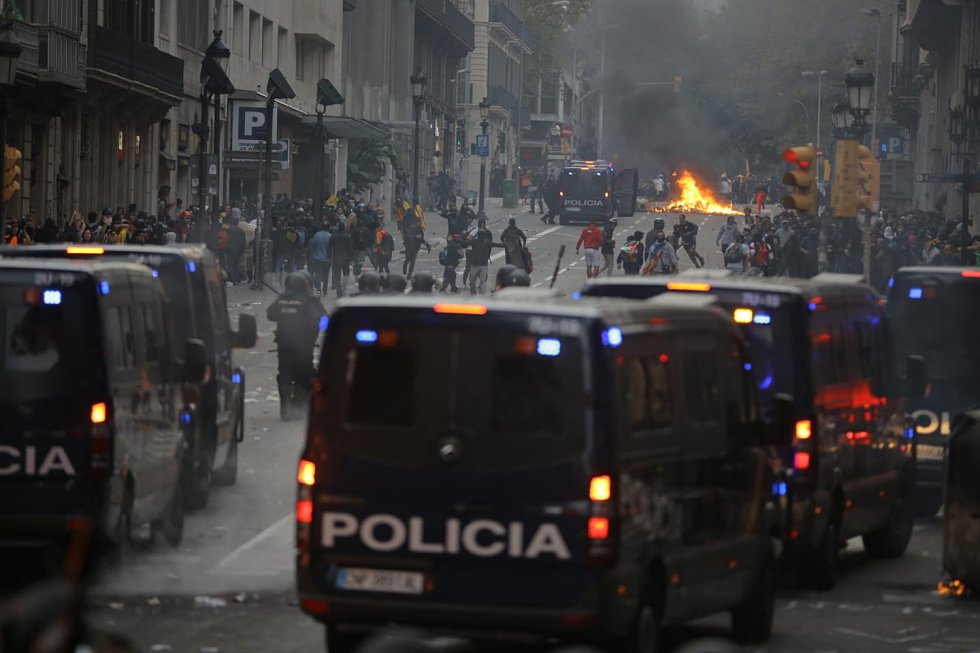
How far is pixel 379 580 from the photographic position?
884 centimetres

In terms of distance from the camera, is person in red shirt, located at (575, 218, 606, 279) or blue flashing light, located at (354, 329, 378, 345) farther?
person in red shirt, located at (575, 218, 606, 279)

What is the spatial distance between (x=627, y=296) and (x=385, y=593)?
3.89m

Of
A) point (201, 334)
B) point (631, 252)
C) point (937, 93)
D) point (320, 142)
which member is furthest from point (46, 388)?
point (937, 93)

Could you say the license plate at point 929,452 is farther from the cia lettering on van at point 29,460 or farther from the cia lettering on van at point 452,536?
the cia lettering on van at point 452,536

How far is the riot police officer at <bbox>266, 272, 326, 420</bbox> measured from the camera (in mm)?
21875

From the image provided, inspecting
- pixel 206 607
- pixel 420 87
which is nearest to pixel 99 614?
pixel 206 607

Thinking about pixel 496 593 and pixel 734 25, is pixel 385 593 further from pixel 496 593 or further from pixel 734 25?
pixel 734 25

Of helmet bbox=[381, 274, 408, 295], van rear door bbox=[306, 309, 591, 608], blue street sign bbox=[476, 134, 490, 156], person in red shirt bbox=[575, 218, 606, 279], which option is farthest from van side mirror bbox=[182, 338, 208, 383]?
blue street sign bbox=[476, 134, 490, 156]

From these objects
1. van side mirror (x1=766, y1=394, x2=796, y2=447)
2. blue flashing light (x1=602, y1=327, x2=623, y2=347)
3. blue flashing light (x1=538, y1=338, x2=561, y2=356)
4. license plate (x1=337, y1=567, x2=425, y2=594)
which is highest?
blue flashing light (x1=602, y1=327, x2=623, y2=347)

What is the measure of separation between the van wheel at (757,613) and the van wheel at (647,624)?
1.58 metres

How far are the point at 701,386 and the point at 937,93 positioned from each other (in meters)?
63.4

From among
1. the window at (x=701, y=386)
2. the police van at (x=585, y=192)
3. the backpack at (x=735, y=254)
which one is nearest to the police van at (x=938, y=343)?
the window at (x=701, y=386)

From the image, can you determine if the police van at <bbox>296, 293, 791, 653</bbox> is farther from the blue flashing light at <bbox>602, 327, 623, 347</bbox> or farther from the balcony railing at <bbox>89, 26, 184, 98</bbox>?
the balcony railing at <bbox>89, 26, 184, 98</bbox>

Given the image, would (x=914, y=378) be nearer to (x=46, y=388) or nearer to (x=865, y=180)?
(x=46, y=388)
